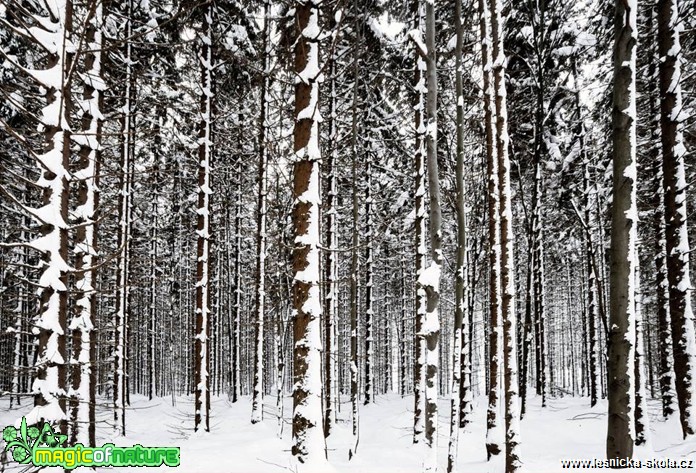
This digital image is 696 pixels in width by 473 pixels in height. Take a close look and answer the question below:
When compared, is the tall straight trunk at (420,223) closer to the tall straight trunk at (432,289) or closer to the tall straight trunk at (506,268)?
the tall straight trunk at (506,268)

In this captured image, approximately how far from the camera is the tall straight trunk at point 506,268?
748 centimetres

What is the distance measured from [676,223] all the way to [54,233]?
37.6ft

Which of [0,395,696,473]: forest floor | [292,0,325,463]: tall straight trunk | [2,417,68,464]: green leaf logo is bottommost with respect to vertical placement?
[0,395,696,473]: forest floor

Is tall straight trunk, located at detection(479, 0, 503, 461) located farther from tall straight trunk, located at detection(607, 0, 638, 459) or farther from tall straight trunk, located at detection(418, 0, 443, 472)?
tall straight trunk, located at detection(607, 0, 638, 459)

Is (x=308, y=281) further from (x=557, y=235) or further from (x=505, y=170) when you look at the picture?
(x=557, y=235)

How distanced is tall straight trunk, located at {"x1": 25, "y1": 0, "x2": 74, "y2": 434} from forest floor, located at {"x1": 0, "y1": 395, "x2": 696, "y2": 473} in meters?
2.28

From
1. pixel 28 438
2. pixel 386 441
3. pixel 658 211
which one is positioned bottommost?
pixel 386 441

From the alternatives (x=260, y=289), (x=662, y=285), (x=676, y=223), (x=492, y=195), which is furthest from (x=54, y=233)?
(x=662, y=285)

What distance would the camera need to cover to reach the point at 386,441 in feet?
45.3

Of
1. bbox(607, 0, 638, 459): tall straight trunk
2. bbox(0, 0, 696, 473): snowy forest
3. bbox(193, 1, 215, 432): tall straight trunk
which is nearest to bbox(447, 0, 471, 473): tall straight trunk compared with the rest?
bbox(0, 0, 696, 473): snowy forest

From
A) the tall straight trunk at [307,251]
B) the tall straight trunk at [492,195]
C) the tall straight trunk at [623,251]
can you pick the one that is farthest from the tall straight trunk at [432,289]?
the tall straight trunk at [492,195]

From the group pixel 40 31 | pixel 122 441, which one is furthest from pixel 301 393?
pixel 122 441

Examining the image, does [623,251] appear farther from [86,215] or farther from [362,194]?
[362,194]

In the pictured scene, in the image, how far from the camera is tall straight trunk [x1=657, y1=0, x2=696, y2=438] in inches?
369
